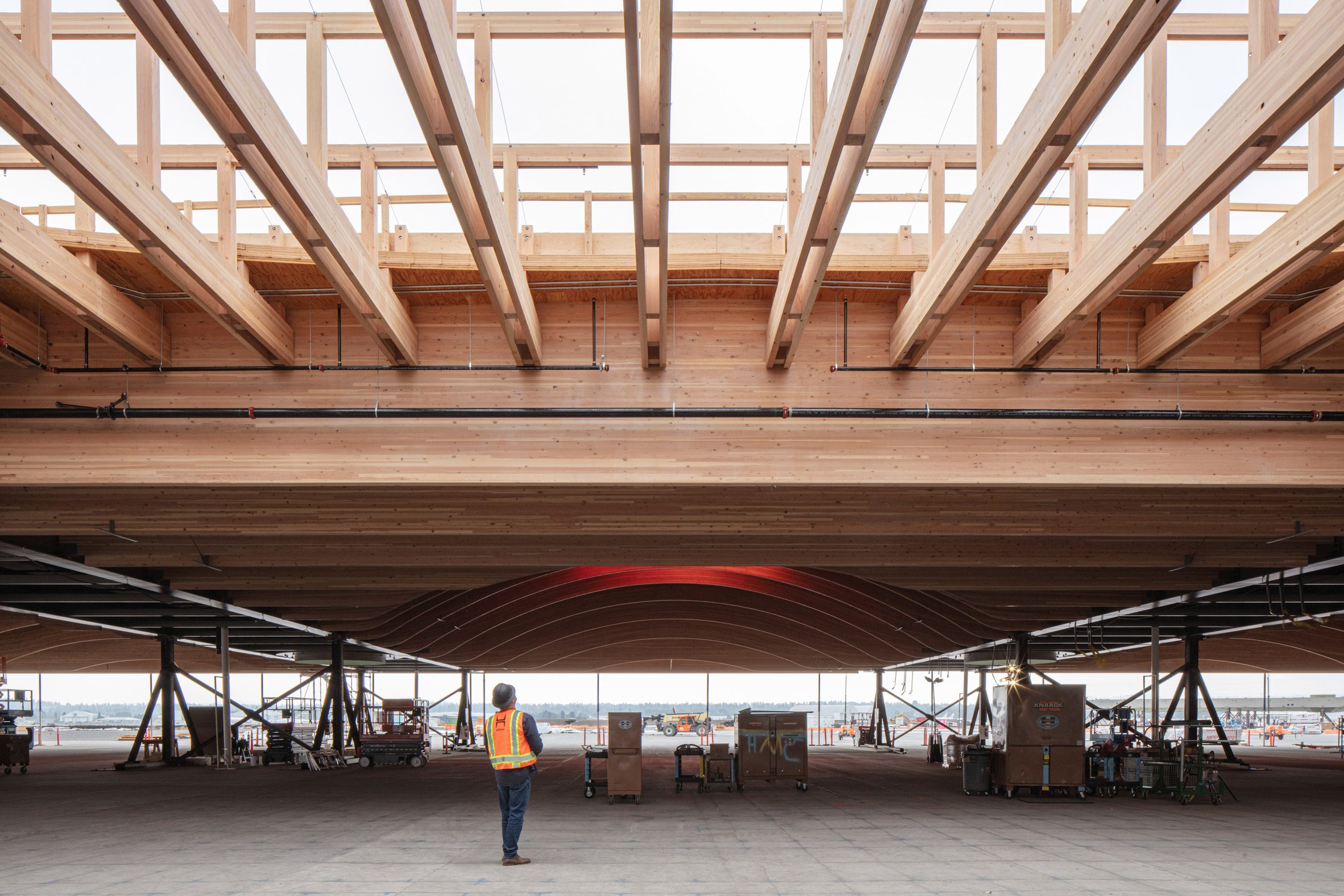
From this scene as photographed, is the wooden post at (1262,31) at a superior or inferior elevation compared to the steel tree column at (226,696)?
superior

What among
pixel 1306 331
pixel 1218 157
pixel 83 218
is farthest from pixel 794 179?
pixel 83 218

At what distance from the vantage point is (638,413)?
1409 cm

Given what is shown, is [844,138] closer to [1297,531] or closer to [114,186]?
[114,186]

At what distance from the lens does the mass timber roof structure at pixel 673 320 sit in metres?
8.64

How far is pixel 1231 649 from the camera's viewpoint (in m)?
46.3

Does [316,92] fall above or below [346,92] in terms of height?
below

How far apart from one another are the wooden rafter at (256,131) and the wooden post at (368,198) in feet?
0.73

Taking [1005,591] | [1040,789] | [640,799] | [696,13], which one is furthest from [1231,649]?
[696,13]

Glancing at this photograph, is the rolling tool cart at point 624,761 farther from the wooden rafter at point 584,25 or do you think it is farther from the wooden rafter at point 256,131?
the wooden rafter at point 584,25

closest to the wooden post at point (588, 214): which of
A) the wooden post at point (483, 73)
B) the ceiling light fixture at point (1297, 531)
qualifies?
the wooden post at point (483, 73)

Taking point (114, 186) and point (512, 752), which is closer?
Result: point (114, 186)

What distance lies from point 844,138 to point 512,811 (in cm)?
758

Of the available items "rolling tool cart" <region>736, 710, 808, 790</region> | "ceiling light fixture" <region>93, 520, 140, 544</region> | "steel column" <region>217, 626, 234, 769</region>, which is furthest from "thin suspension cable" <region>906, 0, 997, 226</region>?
"steel column" <region>217, 626, 234, 769</region>

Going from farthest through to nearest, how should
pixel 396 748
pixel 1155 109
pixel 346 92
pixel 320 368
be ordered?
1. pixel 396 748
2. pixel 320 368
3. pixel 346 92
4. pixel 1155 109
